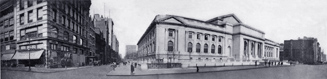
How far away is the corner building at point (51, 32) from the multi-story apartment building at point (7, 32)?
0.15m

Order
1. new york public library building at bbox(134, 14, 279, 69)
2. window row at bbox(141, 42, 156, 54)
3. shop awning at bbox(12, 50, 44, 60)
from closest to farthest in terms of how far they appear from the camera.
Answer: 1. shop awning at bbox(12, 50, 44, 60)
2. new york public library building at bbox(134, 14, 279, 69)
3. window row at bbox(141, 42, 156, 54)

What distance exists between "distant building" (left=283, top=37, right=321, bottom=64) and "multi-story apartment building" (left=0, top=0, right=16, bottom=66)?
18.7 feet

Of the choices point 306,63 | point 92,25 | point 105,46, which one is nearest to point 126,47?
point 105,46

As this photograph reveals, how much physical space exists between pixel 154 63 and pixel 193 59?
131 cm

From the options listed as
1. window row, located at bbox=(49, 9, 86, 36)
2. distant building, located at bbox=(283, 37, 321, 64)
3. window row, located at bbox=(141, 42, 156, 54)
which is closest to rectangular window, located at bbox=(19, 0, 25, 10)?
window row, located at bbox=(49, 9, 86, 36)

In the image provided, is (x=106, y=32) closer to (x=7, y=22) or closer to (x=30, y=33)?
(x=30, y=33)

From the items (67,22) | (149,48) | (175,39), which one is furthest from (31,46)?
(175,39)

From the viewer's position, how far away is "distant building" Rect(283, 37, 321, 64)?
3.89m

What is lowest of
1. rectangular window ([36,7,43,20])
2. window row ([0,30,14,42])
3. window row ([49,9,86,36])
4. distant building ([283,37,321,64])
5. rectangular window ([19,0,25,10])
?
distant building ([283,37,321,64])

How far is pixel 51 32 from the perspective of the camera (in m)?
2.38

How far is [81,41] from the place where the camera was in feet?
9.25

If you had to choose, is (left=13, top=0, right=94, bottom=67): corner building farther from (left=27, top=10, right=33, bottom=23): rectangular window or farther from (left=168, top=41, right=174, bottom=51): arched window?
(left=168, top=41, right=174, bottom=51): arched window

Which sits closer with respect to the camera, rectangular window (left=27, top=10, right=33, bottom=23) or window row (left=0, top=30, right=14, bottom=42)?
rectangular window (left=27, top=10, right=33, bottom=23)

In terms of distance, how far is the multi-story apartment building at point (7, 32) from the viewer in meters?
2.68
